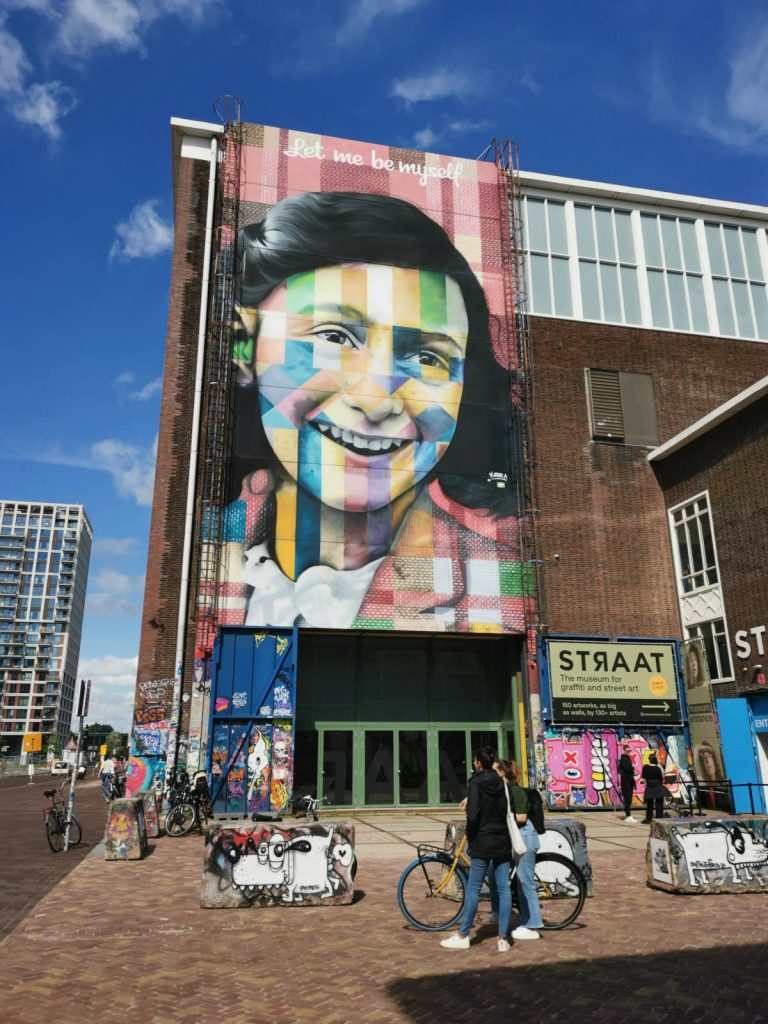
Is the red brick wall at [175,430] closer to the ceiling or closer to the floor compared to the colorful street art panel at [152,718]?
closer to the ceiling

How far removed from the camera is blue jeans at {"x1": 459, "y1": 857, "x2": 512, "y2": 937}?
26.8 ft

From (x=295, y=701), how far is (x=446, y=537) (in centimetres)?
759

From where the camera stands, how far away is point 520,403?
1194 inches

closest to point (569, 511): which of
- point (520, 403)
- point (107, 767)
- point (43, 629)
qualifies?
point (520, 403)

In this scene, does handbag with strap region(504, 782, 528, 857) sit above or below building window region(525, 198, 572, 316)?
below

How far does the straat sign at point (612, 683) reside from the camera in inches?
1062

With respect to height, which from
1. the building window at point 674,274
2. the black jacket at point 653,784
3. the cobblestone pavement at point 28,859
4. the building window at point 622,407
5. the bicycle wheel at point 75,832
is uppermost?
the building window at point 674,274

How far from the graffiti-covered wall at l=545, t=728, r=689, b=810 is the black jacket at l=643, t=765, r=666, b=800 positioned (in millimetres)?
5578

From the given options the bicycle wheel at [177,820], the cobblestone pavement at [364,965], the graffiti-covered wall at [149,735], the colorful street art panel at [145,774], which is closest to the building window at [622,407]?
the graffiti-covered wall at [149,735]

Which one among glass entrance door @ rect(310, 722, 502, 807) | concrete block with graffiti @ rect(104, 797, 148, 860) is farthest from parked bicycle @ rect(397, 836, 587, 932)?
glass entrance door @ rect(310, 722, 502, 807)

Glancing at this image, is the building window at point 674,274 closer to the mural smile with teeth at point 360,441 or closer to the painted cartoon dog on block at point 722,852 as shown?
the mural smile with teeth at point 360,441

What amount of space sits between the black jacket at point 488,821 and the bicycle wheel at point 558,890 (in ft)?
4.94

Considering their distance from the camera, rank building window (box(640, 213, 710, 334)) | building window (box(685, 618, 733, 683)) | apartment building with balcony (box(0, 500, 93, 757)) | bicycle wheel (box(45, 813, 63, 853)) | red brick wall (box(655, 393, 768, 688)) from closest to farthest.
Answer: bicycle wheel (box(45, 813, 63, 853)) → red brick wall (box(655, 393, 768, 688)) → building window (box(685, 618, 733, 683)) → building window (box(640, 213, 710, 334)) → apartment building with balcony (box(0, 500, 93, 757))

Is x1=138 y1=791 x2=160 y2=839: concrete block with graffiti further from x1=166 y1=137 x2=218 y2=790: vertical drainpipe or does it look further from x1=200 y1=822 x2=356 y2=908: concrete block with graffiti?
x1=200 y1=822 x2=356 y2=908: concrete block with graffiti
